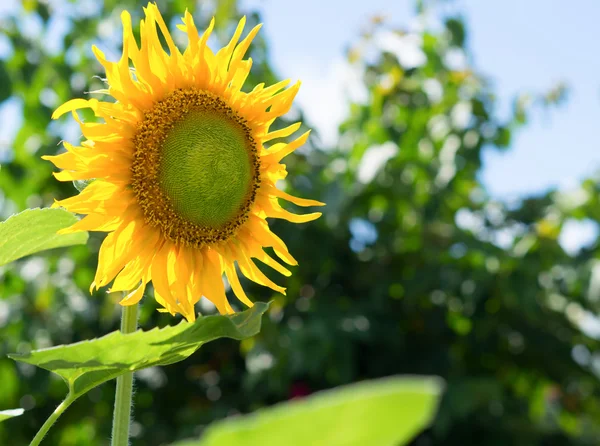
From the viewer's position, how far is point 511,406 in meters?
3.35

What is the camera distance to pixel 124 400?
23.2 inches

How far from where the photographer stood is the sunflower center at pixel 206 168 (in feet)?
2.68

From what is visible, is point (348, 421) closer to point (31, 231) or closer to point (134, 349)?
point (134, 349)

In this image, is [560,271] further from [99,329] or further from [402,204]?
[99,329]

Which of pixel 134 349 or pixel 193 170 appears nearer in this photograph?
pixel 134 349

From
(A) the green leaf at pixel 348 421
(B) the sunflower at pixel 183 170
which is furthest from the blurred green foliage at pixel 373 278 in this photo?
(A) the green leaf at pixel 348 421

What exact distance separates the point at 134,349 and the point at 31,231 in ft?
0.56

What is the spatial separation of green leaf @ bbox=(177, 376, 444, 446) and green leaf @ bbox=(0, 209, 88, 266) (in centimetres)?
44

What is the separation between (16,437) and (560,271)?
7.25 ft

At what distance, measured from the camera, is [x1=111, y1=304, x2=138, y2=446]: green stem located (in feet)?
1.85

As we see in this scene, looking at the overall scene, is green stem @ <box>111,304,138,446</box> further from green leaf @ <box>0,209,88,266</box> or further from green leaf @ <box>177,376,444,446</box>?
green leaf @ <box>177,376,444,446</box>

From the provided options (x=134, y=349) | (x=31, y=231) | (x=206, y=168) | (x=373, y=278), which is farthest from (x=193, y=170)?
(x=373, y=278)

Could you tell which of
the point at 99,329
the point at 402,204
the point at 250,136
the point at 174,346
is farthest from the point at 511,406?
the point at 174,346

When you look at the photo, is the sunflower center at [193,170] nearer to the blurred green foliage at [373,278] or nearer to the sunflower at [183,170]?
the sunflower at [183,170]
